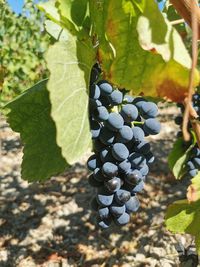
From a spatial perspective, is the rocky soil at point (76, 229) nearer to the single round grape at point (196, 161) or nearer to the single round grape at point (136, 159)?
the single round grape at point (196, 161)

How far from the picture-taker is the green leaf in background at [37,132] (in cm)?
115

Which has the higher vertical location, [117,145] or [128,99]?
[128,99]

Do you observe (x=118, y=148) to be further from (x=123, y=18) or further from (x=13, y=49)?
(x=13, y=49)

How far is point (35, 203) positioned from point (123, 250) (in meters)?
1.39

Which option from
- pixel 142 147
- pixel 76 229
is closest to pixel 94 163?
pixel 142 147

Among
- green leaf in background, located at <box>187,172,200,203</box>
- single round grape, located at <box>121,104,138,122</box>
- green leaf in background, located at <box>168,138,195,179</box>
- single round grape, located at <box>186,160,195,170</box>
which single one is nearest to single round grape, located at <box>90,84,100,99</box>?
single round grape, located at <box>121,104,138,122</box>

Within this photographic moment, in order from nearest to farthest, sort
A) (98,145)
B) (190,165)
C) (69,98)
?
1. (69,98)
2. (98,145)
3. (190,165)

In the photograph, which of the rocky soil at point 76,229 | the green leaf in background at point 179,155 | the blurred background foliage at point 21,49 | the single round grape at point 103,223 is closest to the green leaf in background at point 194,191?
the single round grape at point 103,223

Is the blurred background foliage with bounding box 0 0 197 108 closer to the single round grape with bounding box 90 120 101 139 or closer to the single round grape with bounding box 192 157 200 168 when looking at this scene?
the single round grape with bounding box 192 157 200 168

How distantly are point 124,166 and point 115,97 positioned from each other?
0.26m

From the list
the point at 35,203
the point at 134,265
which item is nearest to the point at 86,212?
the point at 35,203

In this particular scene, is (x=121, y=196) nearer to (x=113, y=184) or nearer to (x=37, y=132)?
(x=113, y=184)

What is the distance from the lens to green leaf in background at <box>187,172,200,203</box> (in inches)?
46.8

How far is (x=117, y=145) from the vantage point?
1.21m
